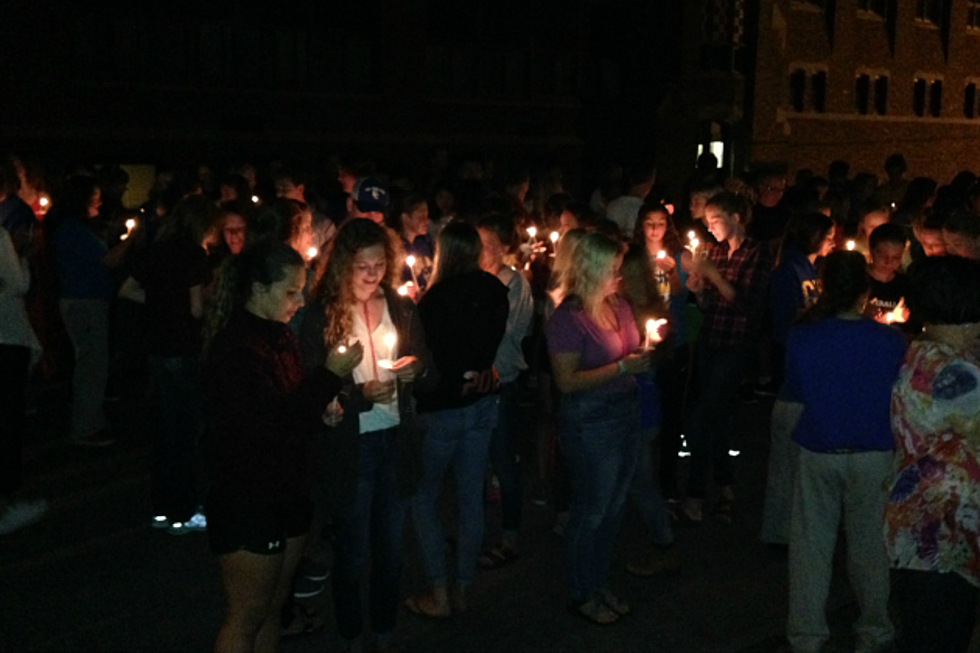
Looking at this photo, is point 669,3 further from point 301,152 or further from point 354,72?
Result: point 301,152

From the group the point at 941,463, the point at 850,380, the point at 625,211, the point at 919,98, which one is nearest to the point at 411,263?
the point at 850,380

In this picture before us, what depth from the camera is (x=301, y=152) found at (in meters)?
23.0

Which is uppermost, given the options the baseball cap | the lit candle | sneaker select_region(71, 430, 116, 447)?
the baseball cap

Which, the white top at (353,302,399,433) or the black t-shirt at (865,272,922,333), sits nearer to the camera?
the white top at (353,302,399,433)

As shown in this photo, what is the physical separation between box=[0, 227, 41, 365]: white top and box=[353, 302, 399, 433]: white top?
118 inches

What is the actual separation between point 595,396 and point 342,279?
1449 millimetres

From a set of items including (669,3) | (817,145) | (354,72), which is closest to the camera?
(354,72)

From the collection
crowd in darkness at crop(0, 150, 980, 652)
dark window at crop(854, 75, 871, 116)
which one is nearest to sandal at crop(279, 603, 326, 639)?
crowd in darkness at crop(0, 150, 980, 652)

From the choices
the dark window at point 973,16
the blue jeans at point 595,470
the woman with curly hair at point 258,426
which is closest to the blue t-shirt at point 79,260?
Answer: the blue jeans at point 595,470

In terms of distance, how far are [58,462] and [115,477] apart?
0.55 meters

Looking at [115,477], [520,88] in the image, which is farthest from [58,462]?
[520,88]

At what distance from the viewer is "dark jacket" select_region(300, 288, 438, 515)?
5.25 meters

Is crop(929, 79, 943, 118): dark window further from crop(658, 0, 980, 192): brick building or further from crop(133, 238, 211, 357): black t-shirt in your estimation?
crop(133, 238, 211, 357): black t-shirt

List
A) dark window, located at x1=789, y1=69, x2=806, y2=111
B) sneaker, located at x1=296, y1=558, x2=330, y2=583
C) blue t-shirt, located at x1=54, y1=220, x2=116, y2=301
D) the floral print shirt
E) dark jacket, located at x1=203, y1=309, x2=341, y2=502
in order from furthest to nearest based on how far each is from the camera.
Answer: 1. dark window, located at x1=789, y1=69, x2=806, y2=111
2. blue t-shirt, located at x1=54, y1=220, x2=116, y2=301
3. sneaker, located at x1=296, y1=558, x2=330, y2=583
4. dark jacket, located at x1=203, y1=309, x2=341, y2=502
5. the floral print shirt
